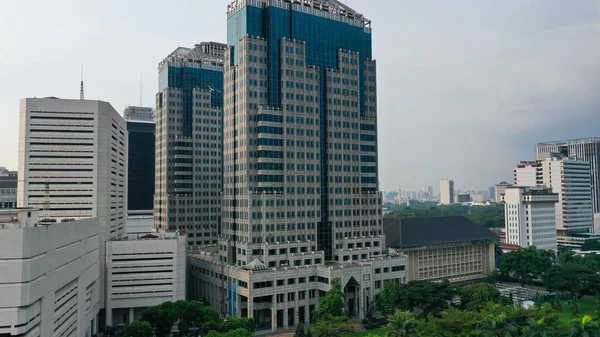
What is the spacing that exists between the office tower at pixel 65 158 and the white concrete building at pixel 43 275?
19.2 meters

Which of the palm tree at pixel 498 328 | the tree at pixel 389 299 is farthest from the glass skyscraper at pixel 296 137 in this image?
the palm tree at pixel 498 328

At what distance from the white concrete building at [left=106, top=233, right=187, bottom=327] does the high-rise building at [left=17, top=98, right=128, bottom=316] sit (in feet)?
8.95

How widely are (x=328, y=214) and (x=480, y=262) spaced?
70.7 metres

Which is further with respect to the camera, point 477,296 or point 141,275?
point 141,275

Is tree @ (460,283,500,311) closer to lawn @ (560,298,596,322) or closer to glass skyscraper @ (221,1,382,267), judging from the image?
lawn @ (560,298,596,322)

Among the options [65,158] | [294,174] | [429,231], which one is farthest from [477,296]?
[65,158]

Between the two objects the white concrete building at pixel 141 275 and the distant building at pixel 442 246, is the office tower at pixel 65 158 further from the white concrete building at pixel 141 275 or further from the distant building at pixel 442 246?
the distant building at pixel 442 246

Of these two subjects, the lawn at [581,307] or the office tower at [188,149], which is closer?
the lawn at [581,307]

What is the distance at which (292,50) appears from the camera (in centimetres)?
13388

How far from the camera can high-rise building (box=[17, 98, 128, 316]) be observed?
109 meters

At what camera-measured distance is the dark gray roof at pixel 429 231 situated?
514 feet

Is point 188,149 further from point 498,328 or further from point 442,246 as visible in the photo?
point 498,328

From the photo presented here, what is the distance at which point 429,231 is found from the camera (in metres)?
164

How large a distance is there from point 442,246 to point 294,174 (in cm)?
6180
